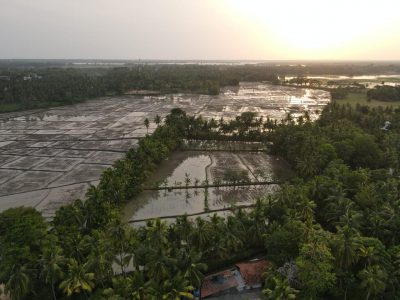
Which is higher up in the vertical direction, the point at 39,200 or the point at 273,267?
the point at 273,267

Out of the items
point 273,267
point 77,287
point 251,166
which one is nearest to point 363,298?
point 273,267

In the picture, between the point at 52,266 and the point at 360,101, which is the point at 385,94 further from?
the point at 52,266

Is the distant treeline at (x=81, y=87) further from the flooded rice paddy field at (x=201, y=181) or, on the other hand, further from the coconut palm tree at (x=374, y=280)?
the coconut palm tree at (x=374, y=280)

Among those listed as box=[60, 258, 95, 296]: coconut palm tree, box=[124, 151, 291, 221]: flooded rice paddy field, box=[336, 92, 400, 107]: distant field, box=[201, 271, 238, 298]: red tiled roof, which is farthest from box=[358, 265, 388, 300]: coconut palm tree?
box=[336, 92, 400, 107]: distant field

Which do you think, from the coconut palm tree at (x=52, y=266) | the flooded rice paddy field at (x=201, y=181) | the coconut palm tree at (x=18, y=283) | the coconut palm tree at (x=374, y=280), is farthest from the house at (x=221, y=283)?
the flooded rice paddy field at (x=201, y=181)

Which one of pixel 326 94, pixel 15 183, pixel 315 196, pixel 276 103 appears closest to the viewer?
pixel 315 196

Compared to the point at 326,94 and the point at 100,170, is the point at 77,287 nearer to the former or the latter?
the point at 100,170

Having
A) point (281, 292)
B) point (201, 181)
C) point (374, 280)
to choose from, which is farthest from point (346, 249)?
point (201, 181)
